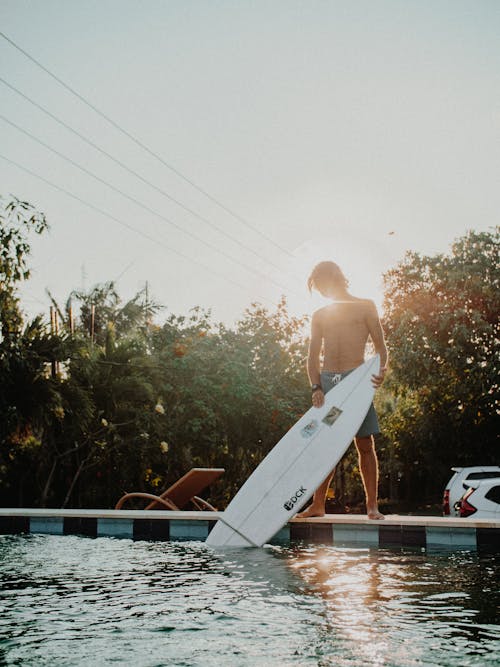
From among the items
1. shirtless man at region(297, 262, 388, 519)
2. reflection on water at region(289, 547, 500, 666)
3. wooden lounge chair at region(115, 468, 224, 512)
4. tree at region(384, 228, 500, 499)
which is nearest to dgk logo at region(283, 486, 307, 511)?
shirtless man at region(297, 262, 388, 519)

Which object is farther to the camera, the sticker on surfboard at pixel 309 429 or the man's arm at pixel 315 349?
the man's arm at pixel 315 349

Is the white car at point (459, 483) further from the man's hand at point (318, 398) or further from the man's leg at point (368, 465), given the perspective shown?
the man's hand at point (318, 398)

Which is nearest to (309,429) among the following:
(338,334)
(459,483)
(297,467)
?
(297,467)

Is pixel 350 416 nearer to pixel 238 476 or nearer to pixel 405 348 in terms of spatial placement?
pixel 405 348

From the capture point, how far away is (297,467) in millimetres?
6211

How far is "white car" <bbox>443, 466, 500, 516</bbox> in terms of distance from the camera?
43.4 feet

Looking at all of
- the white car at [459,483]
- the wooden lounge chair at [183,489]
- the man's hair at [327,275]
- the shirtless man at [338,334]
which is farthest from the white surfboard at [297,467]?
the white car at [459,483]

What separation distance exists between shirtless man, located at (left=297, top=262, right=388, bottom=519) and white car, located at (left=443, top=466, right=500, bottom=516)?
23.8 feet

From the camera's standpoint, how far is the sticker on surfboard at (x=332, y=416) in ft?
20.9

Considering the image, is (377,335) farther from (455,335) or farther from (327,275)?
(455,335)

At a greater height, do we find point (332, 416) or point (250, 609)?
point (332, 416)

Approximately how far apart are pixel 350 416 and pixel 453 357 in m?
15.9

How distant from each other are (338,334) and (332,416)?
709 millimetres

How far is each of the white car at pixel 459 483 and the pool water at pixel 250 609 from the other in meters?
8.19
